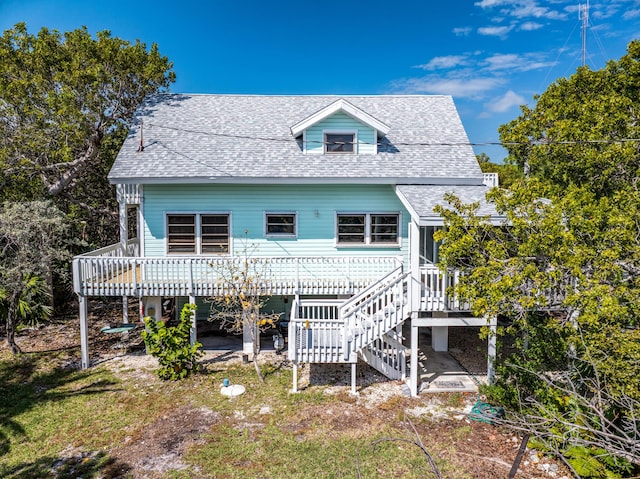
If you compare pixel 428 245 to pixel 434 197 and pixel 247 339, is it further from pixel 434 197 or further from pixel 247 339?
pixel 247 339

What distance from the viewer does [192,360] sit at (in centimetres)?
1192

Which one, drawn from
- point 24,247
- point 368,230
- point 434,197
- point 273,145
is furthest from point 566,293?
point 24,247

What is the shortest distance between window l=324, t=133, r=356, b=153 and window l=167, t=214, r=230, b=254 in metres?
4.41

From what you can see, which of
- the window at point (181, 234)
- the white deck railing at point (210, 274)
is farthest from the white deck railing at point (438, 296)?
the window at point (181, 234)

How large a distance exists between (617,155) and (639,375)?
19.5 feet

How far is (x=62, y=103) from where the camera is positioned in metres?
16.5

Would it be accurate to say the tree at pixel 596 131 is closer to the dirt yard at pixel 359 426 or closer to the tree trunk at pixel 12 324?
the dirt yard at pixel 359 426

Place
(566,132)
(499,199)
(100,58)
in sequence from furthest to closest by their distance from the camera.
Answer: (100,58)
(566,132)
(499,199)

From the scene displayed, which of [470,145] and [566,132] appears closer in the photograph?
[566,132]

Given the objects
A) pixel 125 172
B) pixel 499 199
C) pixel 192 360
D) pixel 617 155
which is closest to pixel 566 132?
pixel 617 155

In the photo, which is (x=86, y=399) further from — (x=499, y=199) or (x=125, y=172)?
(x=499, y=199)

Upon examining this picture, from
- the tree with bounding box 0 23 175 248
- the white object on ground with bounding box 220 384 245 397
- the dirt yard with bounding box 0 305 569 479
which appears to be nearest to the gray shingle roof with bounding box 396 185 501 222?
the dirt yard with bounding box 0 305 569 479

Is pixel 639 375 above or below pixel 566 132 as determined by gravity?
below

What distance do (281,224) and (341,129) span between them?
4018 millimetres
